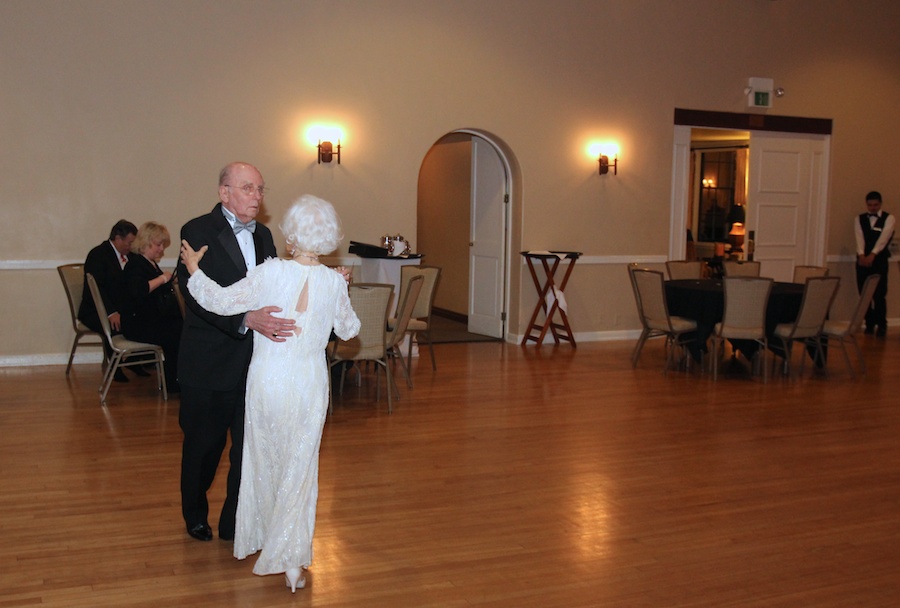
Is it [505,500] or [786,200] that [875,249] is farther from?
[505,500]

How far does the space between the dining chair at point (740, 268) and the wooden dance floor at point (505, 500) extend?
238cm

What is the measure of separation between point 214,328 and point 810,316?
20.1ft

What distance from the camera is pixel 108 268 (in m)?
7.24

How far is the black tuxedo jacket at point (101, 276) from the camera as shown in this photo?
7133 millimetres

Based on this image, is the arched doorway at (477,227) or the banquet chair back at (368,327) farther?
the arched doorway at (477,227)

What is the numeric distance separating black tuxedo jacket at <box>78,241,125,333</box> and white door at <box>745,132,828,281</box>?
7.51 meters

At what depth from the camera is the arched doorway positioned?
9.91 metres

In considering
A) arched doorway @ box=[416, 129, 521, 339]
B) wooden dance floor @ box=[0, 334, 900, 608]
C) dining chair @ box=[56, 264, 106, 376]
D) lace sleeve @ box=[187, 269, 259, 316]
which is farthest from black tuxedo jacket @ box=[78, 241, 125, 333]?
lace sleeve @ box=[187, 269, 259, 316]

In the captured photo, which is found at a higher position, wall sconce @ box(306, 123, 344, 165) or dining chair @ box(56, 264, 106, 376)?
wall sconce @ box(306, 123, 344, 165)

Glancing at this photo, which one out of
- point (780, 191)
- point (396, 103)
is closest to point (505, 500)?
point (396, 103)

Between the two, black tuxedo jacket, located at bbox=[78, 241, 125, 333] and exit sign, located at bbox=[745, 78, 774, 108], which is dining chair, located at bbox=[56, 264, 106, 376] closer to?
black tuxedo jacket, located at bbox=[78, 241, 125, 333]

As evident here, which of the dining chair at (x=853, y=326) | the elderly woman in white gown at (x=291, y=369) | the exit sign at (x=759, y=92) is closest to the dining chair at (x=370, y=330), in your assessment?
A: the elderly woman in white gown at (x=291, y=369)

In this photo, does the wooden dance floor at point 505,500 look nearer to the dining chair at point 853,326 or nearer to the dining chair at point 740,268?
the dining chair at point 853,326

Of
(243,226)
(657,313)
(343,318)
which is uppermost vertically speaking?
(243,226)
